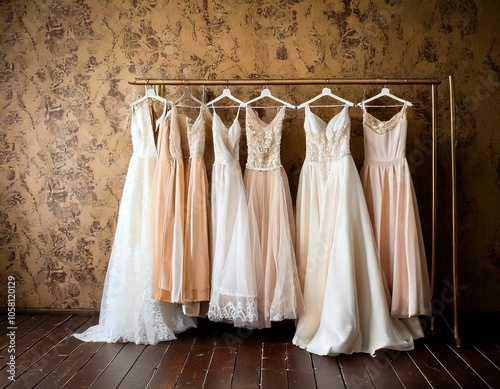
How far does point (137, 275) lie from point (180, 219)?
441 mm

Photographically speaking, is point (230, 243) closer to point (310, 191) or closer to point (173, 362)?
point (310, 191)

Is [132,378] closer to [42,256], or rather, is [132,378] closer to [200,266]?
[200,266]

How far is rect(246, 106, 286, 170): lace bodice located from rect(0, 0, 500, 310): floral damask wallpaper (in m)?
0.31

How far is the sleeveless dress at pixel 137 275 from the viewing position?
2924 millimetres

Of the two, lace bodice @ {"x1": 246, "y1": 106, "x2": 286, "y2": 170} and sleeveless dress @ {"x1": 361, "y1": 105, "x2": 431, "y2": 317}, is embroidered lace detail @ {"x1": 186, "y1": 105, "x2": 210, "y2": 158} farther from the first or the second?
sleeveless dress @ {"x1": 361, "y1": 105, "x2": 431, "y2": 317}

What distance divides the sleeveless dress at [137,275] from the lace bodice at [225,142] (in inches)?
16.8

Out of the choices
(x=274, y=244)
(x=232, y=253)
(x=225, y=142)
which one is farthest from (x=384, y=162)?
(x=232, y=253)

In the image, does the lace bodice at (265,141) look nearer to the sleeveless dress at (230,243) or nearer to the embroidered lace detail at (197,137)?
the sleeveless dress at (230,243)

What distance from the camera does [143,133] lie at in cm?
311

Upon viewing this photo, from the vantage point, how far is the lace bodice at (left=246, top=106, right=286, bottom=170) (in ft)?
10.0

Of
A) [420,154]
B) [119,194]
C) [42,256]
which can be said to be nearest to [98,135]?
[119,194]

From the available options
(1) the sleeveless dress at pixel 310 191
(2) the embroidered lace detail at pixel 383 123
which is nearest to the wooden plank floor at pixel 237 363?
(1) the sleeveless dress at pixel 310 191

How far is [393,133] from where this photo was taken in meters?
3.00

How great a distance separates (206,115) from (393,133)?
3.99 feet
